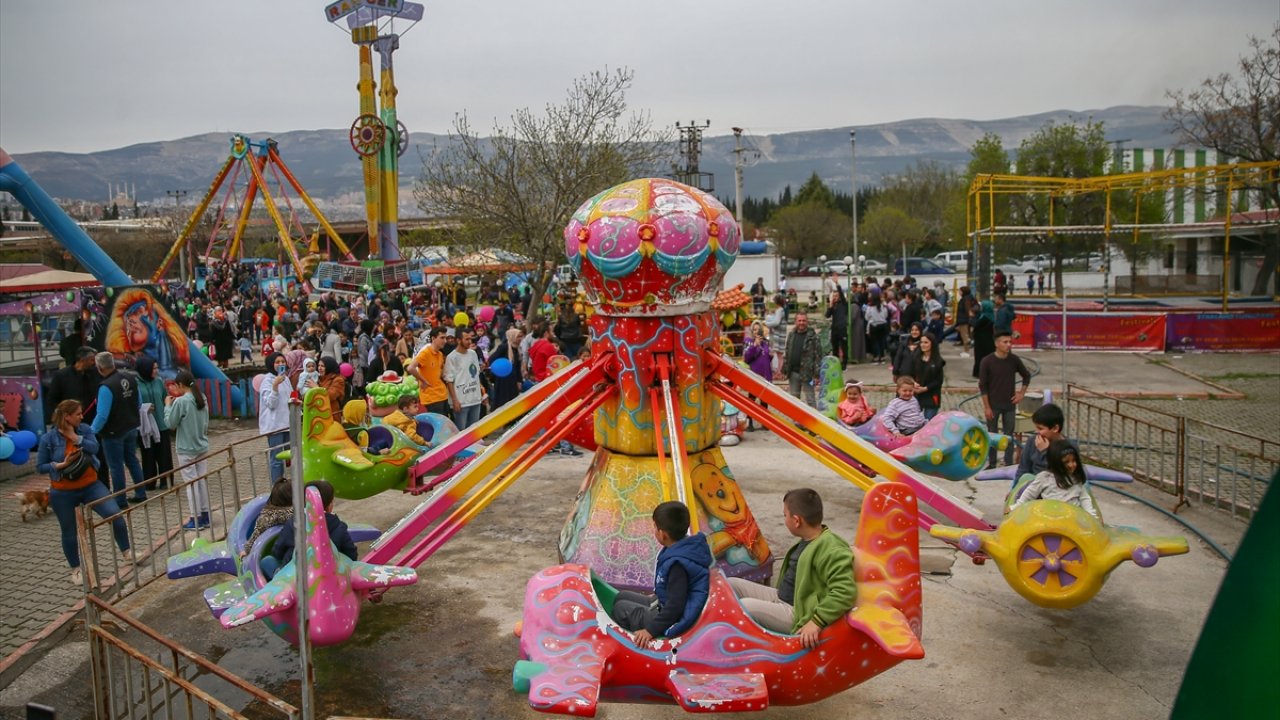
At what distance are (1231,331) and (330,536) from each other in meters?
20.3

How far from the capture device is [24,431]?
42.7ft

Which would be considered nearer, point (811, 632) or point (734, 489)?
point (811, 632)

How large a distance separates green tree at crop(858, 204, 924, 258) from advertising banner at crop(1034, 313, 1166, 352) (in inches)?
1279

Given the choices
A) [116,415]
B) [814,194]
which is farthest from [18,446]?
[814,194]

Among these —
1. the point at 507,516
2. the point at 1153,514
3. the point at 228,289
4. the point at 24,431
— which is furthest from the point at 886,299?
the point at 228,289

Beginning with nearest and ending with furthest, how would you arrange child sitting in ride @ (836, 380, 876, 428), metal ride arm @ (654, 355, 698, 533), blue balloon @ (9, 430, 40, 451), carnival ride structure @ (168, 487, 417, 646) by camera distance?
carnival ride structure @ (168, 487, 417, 646), metal ride arm @ (654, 355, 698, 533), child sitting in ride @ (836, 380, 876, 428), blue balloon @ (9, 430, 40, 451)

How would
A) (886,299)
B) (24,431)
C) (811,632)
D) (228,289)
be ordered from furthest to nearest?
1. (228,289)
2. (886,299)
3. (24,431)
4. (811,632)

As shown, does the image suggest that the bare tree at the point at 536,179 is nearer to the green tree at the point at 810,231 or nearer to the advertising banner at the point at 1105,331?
the advertising banner at the point at 1105,331

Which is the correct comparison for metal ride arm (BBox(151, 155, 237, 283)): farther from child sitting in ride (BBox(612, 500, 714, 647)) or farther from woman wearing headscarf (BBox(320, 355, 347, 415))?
child sitting in ride (BBox(612, 500, 714, 647))

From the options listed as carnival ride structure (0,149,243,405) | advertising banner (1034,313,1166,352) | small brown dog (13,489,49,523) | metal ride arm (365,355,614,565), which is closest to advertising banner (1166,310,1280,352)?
advertising banner (1034,313,1166,352)

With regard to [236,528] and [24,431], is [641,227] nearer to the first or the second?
[236,528]

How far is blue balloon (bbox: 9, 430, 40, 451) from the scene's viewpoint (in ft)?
41.6

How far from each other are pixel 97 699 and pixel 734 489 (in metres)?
4.25

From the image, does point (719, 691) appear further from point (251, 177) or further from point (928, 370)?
point (251, 177)
